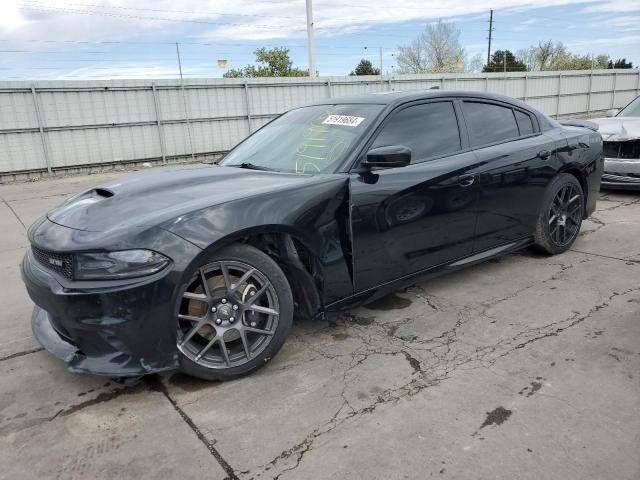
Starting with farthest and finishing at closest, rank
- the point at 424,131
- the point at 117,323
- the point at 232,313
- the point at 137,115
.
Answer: the point at 137,115
the point at 424,131
the point at 232,313
the point at 117,323

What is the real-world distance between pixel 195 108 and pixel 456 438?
46.3ft

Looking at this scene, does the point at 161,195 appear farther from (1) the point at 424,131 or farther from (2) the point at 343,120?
(1) the point at 424,131

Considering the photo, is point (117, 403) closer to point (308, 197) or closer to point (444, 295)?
point (308, 197)

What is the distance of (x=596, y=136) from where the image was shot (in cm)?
512

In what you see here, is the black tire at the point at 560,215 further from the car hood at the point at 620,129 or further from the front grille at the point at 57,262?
the front grille at the point at 57,262

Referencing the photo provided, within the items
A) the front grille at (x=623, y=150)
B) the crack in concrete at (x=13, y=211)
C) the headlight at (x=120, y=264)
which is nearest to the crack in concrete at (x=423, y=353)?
the headlight at (x=120, y=264)

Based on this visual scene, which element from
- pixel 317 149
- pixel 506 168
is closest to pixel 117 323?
pixel 317 149

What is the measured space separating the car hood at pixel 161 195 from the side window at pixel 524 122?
2.21 m

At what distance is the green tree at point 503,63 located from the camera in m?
58.5

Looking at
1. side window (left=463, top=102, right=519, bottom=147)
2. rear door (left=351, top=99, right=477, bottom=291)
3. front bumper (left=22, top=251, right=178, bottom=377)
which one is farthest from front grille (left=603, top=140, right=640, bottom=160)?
front bumper (left=22, top=251, right=178, bottom=377)

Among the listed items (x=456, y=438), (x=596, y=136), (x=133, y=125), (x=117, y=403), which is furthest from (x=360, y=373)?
(x=133, y=125)

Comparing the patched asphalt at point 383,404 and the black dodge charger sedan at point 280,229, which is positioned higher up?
the black dodge charger sedan at point 280,229

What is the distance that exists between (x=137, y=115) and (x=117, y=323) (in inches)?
509

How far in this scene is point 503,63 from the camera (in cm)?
6134
